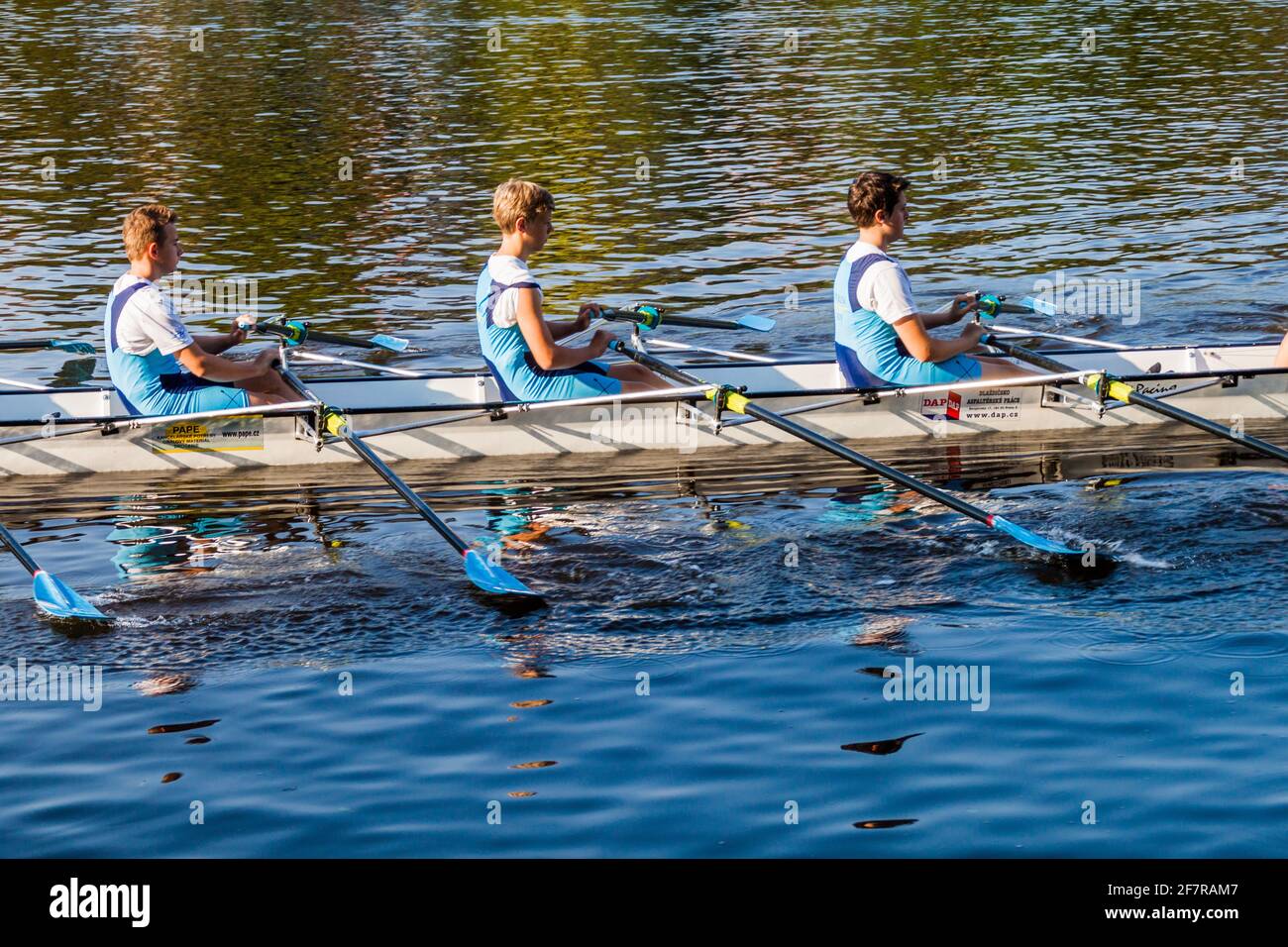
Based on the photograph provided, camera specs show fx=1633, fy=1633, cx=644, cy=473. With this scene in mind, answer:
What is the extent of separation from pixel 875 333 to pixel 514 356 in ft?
9.17

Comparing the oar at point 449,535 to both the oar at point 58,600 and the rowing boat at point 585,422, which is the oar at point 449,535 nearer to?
the rowing boat at point 585,422

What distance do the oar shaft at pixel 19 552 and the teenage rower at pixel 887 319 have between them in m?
6.08

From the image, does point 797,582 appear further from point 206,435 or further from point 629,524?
point 206,435

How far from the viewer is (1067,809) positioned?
7543mm

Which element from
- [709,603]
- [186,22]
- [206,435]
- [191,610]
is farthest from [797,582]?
[186,22]

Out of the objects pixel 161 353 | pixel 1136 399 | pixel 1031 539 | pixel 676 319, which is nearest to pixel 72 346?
pixel 161 353

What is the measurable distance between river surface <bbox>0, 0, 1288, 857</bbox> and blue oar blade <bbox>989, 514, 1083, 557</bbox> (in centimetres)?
18

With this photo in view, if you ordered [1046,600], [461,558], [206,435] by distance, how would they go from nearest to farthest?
1. [1046,600]
2. [461,558]
3. [206,435]

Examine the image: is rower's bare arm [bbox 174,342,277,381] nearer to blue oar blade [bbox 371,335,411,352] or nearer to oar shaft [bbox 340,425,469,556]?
oar shaft [bbox 340,425,469,556]
